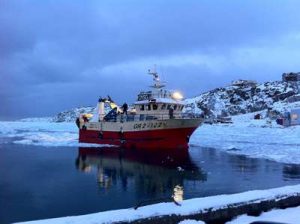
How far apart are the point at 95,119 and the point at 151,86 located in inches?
274

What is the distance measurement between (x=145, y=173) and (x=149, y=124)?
46.5 feet

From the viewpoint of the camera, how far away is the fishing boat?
33.2m

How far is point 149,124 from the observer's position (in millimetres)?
33250

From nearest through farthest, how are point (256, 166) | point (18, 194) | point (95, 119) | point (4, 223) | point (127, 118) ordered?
point (4, 223)
point (18, 194)
point (256, 166)
point (127, 118)
point (95, 119)

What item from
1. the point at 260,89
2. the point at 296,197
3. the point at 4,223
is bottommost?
the point at 4,223

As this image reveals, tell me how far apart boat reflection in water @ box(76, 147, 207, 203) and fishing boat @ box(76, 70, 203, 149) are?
6.52 m

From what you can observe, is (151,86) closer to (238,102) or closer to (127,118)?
(127,118)

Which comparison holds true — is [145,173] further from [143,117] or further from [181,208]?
[143,117]

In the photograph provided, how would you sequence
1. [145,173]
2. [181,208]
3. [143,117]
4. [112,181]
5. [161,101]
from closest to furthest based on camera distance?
[181,208] < [112,181] < [145,173] < [143,117] < [161,101]

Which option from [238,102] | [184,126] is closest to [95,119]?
[184,126]

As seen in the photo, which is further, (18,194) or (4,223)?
(18,194)

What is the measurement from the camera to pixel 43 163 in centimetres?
2291

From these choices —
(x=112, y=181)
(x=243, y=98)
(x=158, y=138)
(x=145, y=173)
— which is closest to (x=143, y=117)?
(x=158, y=138)

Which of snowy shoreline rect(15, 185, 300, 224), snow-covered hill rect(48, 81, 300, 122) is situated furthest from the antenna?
snow-covered hill rect(48, 81, 300, 122)
